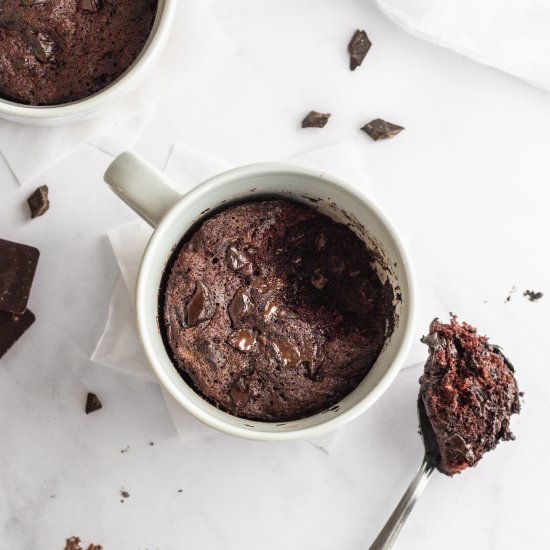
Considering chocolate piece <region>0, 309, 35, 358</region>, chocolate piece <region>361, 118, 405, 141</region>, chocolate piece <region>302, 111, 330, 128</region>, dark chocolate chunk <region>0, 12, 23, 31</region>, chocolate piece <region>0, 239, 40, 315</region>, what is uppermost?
dark chocolate chunk <region>0, 12, 23, 31</region>

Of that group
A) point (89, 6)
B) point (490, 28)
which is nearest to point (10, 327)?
point (89, 6)

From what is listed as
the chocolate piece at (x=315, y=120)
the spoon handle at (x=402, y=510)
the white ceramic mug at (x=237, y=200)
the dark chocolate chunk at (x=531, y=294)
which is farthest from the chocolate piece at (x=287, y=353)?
the dark chocolate chunk at (x=531, y=294)

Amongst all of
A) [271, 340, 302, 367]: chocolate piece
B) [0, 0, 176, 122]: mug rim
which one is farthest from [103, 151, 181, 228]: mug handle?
[271, 340, 302, 367]: chocolate piece

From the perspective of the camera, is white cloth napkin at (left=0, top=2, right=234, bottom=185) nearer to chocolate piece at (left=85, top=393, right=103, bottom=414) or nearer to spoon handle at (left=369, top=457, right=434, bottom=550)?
chocolate piece at (left=85, top=393, right=103, bottom=414)

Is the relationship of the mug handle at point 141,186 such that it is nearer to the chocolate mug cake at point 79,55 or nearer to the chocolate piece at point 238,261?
the chocolate piece at point 238,261

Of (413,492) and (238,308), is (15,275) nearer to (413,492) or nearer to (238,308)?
(238,308)

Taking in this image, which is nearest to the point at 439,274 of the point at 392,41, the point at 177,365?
the point at 392,41
